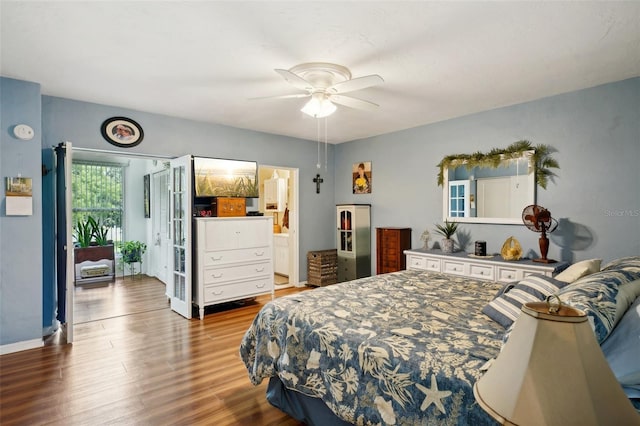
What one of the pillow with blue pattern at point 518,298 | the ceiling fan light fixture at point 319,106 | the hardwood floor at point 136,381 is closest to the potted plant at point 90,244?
the hardwood floor at point 136,381

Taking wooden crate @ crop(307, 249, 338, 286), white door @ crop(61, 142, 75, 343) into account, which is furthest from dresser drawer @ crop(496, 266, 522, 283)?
white door @ crop(61, 142, 75, 343)

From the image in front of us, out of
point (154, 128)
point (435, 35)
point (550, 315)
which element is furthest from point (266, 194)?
point (550, 315)

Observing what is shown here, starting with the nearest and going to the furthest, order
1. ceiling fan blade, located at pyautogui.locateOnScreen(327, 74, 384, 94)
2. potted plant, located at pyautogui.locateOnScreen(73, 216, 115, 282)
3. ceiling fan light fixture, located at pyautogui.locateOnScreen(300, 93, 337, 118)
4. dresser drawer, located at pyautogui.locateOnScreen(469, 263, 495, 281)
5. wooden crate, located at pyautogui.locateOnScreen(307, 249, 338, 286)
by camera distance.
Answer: ceiling fan blade, located at pyautogui.locateOnScreen(327, 74, 384, 94), ceiling fan light fixture, located at pyautogui.locateOnScreen(300, 93, 337, 118), dresser drawer, located at pyautogui.locateOnScreen(469, 263, 495, 281), wooden crate, located at pyautogui.locateOnScreen(307, 249, 338, 286), potted plant, located at pyautogui.locateOnScreen(73, 216, 115, 282)

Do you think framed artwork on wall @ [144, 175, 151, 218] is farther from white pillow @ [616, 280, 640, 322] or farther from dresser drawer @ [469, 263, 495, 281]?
white pillow @ [616, 280, 640, 322]

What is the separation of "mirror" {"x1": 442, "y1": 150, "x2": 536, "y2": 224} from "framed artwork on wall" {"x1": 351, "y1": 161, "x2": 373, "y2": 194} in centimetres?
134

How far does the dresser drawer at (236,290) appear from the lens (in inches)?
169

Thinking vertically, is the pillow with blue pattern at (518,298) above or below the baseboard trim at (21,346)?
above

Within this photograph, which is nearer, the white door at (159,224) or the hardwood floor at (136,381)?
the hardwood floor at (136,381)

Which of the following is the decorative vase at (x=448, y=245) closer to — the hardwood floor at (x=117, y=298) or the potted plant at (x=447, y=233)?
the potted plant at (x=447, y=233)

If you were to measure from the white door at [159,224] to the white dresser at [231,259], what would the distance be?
197cm

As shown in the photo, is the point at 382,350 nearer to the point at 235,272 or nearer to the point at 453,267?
the point at 453,267

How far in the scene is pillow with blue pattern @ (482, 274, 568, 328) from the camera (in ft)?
5.99

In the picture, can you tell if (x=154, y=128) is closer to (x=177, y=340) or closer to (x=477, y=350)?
(x=177, y=340)

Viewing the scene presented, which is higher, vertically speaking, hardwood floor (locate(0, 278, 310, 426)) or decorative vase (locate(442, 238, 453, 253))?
decorative vase (locate(442, 238, 453, 253))
